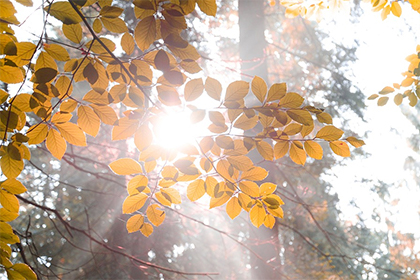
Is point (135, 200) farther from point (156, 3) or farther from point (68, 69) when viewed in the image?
point (156, 3)

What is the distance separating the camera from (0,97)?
940mm

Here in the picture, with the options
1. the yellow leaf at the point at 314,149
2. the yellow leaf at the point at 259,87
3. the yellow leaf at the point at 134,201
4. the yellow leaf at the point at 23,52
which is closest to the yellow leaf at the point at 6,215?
the yellow leaf at the point at 134,201

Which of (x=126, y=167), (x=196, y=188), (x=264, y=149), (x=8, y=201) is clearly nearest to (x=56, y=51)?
(x=126, y=167)

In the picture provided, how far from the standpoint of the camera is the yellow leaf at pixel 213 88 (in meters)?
0.94

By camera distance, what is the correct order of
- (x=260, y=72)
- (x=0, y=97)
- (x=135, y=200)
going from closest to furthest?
(x=0, y=97), (x=135, y=200), (x=260, y=72)

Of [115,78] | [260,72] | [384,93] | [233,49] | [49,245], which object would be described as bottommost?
[115,78]

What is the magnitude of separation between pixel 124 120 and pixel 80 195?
893 cm

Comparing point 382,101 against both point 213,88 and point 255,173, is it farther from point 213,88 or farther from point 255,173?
point 213,88

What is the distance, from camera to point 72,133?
103 cm

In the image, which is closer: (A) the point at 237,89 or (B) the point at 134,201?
(A) the point at 237,89

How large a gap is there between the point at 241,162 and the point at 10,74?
81 cm

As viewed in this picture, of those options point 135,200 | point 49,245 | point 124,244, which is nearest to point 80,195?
point 49,245

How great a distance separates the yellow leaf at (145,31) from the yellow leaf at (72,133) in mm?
382

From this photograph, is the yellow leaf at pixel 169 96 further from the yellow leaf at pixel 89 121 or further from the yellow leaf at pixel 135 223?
the yellow leaf at pixel 135 223
